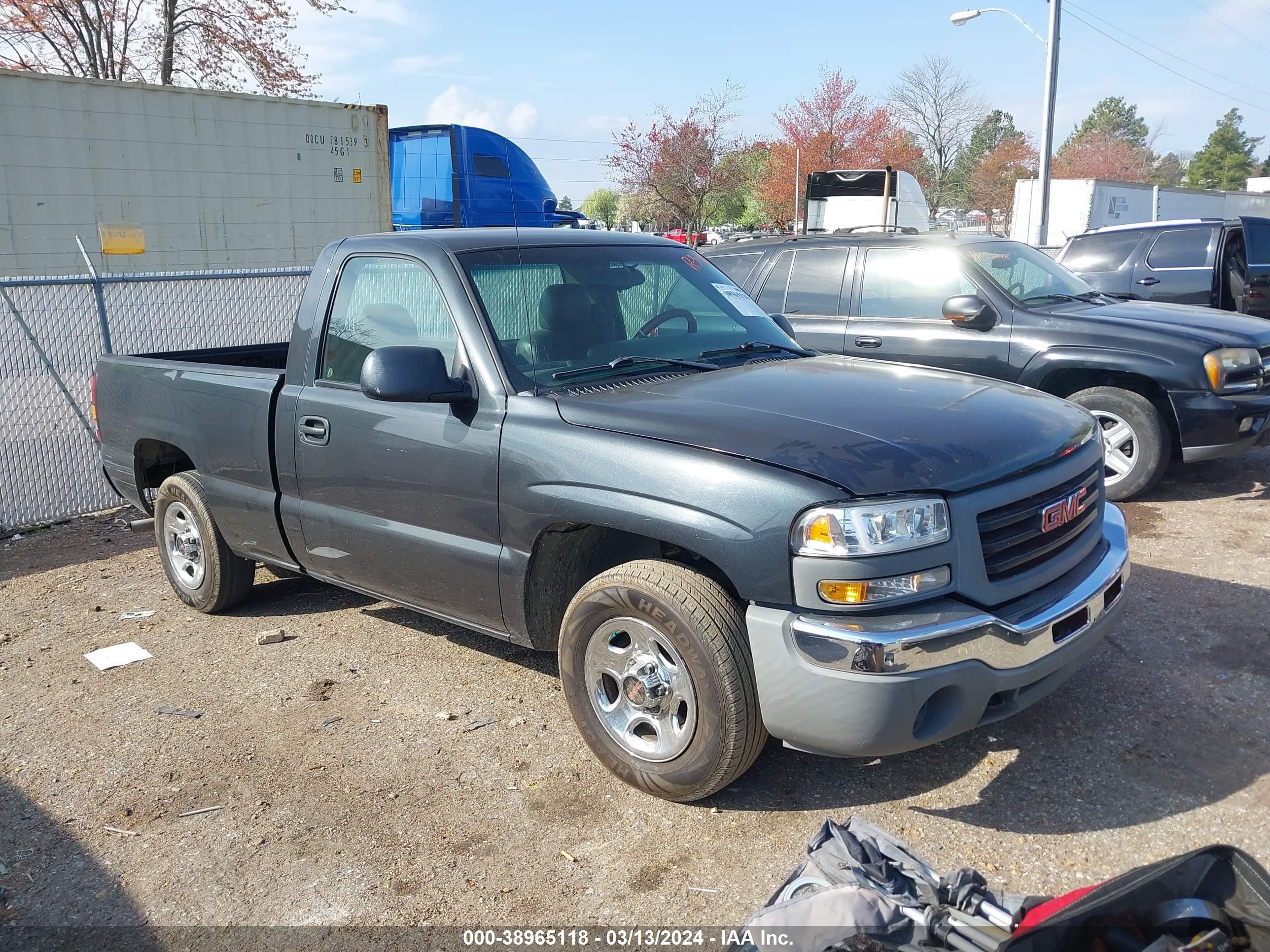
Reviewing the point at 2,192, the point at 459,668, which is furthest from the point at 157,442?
the point at 2,192

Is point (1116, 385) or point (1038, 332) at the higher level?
point (1038, 332)

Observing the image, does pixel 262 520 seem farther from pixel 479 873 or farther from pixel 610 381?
pixel 479 873

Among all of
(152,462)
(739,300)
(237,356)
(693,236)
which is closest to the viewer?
(739,300)

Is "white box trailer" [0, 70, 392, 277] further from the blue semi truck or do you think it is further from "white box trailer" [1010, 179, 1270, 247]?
"white box trailer" [1010, 179, 1270, 247]

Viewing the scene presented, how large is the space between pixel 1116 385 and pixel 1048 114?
1560 centimetres

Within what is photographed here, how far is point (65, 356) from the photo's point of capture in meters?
7.59

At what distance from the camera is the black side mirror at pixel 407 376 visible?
3531 mm

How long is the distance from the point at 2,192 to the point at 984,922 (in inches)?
507

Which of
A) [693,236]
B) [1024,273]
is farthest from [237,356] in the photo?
[693,236]

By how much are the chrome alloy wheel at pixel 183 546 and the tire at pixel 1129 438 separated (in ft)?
17.9

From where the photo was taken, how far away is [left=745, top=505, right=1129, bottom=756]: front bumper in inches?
109

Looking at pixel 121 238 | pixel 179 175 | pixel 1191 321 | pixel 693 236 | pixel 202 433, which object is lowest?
pixel 202 433

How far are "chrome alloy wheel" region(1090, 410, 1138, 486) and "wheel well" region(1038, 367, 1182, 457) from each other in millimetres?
216

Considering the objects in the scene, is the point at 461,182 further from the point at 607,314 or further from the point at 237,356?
the point at 607,314
